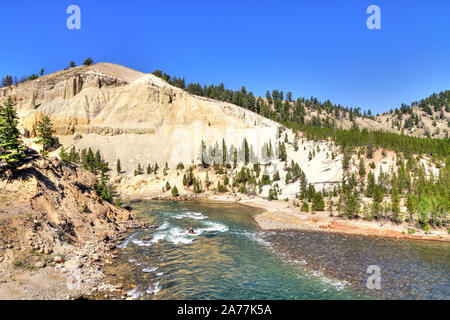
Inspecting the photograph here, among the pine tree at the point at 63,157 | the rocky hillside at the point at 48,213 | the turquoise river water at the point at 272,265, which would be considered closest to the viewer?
the turquoise river water at the point at 272,265

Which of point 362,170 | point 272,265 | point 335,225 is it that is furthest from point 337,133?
point 272,265

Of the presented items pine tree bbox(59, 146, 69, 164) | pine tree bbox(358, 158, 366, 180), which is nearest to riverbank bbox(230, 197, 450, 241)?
pine tree bbox(358, 158, 366, 180)

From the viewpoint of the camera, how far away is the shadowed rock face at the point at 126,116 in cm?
9844

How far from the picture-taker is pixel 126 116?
10781 centimetres

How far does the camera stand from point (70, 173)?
38938 millimetres

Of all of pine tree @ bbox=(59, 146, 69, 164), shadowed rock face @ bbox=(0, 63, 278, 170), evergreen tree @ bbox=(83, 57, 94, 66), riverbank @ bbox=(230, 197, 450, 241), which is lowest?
riverbank @ bbox=(230, 197, 450, 241)

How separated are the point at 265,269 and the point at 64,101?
119m

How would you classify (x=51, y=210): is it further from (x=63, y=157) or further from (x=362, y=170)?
(x=362, y=170)

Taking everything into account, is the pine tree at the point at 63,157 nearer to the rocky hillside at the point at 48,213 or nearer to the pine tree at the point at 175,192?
the rocky hillside at the point at 48,213

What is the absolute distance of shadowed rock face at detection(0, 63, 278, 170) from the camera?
98.4m

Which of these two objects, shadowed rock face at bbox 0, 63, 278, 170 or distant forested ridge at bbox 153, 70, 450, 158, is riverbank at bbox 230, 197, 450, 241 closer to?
distant forested ridge at bbox 153, 70, 450, 158

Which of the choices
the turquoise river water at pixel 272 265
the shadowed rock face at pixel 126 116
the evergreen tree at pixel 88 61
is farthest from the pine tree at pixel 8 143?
the evergreen tree at pixel 88 61
